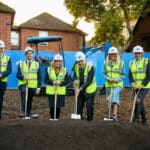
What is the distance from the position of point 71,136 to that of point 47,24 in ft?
152

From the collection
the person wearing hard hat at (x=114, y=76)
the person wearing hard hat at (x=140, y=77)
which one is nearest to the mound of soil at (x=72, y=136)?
the person wearing hard hat at (x=140, y=77)

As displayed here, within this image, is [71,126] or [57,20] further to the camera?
[57,20]

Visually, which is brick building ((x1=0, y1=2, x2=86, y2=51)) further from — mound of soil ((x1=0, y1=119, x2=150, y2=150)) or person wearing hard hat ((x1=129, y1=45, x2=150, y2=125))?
mound of soil ((x1=0, y1=119, x2=150, y2=150))

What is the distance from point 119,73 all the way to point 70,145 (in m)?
3.09

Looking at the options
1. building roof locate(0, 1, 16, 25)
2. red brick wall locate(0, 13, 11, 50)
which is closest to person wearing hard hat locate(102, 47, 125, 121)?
red brick wall locate(0, 13, 11, 50)

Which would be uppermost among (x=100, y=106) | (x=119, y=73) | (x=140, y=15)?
(x=140, y=15)

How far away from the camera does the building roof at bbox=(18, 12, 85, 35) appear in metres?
52.4

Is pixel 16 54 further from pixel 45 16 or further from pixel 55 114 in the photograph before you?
pixel 45 16

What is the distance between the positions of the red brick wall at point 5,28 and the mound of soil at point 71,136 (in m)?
27.1

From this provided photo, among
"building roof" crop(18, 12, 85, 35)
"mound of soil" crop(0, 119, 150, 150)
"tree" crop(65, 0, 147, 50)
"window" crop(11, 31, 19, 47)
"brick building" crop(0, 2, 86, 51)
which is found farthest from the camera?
"building roof" crop(18, 12, 85, 35)

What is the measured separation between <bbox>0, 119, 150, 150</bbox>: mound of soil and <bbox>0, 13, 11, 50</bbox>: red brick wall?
2714cm

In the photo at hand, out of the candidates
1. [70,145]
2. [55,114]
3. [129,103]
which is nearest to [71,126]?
[70,145]

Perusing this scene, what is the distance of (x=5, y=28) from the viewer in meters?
35.6

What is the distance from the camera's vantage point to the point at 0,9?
117 ft
